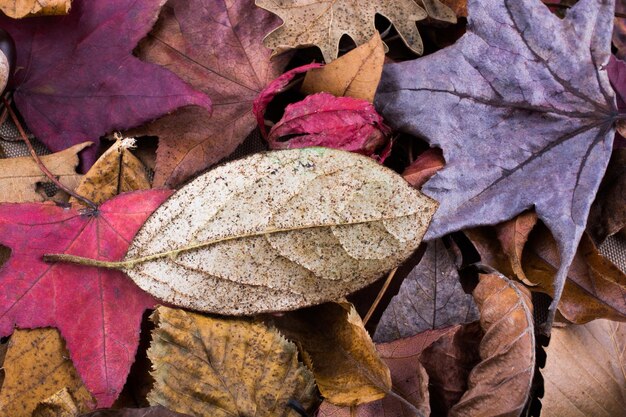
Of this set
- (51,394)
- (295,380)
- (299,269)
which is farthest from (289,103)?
(51,394)

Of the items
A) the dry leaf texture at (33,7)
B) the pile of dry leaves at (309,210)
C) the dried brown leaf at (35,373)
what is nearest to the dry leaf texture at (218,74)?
the pile of dry leaves at (309,210)

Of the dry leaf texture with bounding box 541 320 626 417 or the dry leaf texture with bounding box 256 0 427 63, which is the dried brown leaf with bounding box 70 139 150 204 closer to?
the dry leaf texture with bounding box 256 0 427 63

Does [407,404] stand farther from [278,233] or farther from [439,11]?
[439,11]

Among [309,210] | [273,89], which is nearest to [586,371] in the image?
[309,210]

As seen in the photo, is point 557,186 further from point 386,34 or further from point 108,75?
point 108,75

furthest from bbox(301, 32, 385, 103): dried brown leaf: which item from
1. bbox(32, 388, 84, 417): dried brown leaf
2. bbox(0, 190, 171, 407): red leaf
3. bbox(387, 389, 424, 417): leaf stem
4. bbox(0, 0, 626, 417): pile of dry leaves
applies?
bbox(32, 388, 84, 417): dried brown leaf

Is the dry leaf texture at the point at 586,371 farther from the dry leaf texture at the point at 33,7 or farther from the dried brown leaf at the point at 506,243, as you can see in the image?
the dry leaf texture at the point at 33,7
